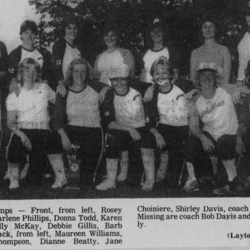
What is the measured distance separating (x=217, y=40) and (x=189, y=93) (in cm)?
44

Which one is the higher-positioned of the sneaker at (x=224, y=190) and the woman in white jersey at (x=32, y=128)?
the woman in white jersey at (x=32, y=128)

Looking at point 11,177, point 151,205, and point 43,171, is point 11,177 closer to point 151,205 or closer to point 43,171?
point 43,171

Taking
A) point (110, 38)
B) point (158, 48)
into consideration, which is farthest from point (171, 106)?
point (110, 38)

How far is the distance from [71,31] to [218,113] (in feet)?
4.00

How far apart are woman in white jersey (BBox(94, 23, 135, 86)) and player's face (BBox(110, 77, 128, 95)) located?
0.13 ft

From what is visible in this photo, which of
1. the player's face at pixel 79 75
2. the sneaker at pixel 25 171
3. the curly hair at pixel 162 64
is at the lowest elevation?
the sneaker at pixel 25 171

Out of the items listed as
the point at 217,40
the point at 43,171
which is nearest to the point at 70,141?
the point at 43,171

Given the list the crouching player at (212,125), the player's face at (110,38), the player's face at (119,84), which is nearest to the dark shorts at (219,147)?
the crouching player at (212,125)

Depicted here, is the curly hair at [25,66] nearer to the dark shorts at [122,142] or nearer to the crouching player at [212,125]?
the dark shorts at [122,142]

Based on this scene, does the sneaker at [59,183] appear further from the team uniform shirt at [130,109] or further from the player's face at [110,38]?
the player's face at [110,38]

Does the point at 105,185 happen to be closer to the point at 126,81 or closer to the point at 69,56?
the point at 126,81

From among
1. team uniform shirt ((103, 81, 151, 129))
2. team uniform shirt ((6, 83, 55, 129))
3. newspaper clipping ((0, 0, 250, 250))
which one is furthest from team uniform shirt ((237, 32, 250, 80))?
team uniform shirt ((6, 83, 55, 129))

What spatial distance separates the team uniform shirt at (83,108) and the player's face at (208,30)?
901 millimetres

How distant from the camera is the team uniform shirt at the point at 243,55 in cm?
376
